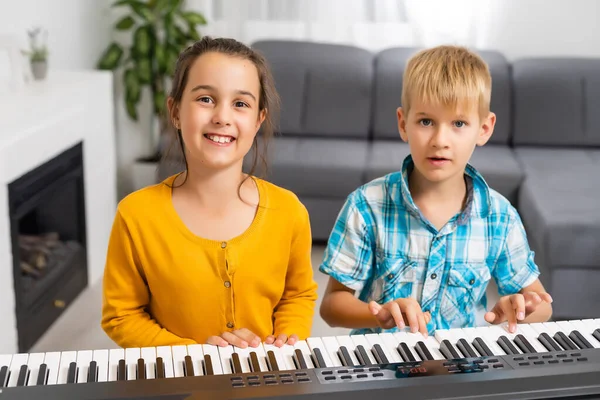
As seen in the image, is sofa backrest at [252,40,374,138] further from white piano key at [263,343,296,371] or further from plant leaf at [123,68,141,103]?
white piano key at [263,343,296,371]

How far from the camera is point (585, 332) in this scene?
134cm

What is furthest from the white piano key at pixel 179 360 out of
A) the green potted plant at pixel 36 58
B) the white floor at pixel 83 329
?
the green potted plant at pixel 36 58

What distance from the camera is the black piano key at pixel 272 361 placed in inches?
47.7

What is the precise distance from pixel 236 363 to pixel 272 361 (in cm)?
6

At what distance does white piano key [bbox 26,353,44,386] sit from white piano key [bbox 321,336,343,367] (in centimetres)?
43

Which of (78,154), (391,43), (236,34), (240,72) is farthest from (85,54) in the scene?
(240,72)

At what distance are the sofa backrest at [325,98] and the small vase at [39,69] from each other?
1.24 metres

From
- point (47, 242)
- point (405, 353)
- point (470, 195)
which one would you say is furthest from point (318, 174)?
point (405, 353)

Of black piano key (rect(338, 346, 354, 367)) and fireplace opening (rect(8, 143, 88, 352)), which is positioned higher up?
black piano key (rect(338, 346, 354, 367))

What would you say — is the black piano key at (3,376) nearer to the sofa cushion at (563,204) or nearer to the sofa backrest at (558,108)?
the sofa cushion at (563,204)

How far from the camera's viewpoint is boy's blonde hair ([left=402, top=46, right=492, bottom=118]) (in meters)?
1.52

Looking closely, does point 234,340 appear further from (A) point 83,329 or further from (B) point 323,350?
(A) point 83,329

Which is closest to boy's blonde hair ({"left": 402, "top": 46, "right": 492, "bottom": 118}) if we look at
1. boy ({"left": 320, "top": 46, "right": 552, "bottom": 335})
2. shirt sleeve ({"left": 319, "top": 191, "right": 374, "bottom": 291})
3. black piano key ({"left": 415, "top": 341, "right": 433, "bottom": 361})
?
boy ({"left": 320, "top": 46, "right": 552, "bottom": 335})

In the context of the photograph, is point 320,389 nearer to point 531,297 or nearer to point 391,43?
point 531,297
